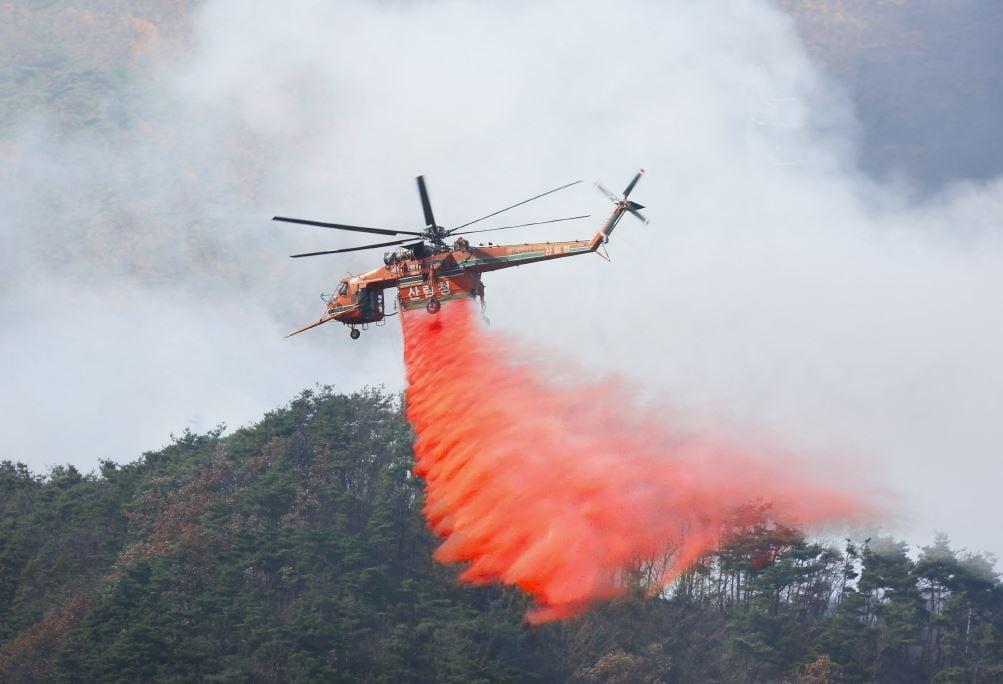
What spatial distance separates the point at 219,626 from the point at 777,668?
119ft

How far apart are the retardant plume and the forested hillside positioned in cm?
2729

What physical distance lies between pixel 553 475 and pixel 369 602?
3748cm

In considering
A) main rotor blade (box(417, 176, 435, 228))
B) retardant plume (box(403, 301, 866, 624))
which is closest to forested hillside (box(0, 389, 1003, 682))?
retardant plume (box(403, 301, 866, 624))

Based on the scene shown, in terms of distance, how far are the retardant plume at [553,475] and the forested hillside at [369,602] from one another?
27.3 metres

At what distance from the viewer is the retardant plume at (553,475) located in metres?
48.3

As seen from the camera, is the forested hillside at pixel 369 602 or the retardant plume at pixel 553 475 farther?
the forested hillside at pixel 369 602

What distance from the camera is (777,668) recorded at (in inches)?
3278

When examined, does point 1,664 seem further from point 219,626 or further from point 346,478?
point 346,478

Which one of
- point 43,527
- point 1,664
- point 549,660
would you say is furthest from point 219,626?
point 43,527

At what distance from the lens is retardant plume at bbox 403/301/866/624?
48312mm

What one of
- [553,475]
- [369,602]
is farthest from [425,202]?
[369,602]

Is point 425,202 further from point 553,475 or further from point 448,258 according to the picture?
point 553,475

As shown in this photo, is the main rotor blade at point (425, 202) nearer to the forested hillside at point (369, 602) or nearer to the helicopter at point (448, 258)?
the helicopter at point (448, 258)

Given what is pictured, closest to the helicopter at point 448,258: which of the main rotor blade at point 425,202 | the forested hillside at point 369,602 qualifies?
the main rotor blade at point 425,202
